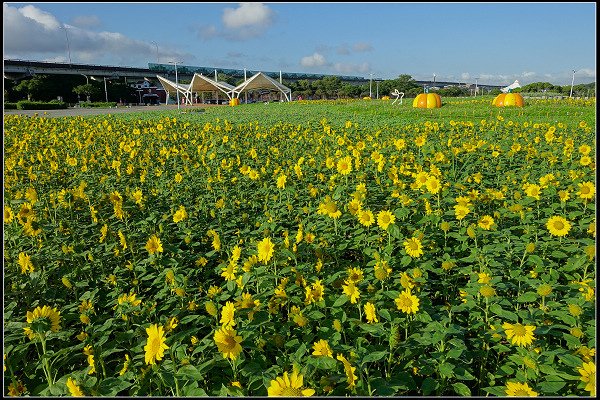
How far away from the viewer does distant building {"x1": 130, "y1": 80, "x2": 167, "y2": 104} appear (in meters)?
89.3

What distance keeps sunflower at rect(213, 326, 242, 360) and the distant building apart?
93.1 m

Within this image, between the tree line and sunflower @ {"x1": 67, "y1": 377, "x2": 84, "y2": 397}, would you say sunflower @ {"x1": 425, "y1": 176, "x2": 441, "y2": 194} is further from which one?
the tree line

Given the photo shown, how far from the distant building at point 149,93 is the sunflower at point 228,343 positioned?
93.1m

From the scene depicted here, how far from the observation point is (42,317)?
1.75 metres

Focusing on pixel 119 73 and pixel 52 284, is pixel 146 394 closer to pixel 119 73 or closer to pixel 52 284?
pixel 52 284

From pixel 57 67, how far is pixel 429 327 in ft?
290

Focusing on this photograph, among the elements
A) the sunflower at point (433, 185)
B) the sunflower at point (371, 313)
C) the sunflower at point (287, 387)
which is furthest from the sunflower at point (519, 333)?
the sunflower at point (433, 185)

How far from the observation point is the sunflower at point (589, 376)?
1.48m

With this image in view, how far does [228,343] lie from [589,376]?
1.31 m

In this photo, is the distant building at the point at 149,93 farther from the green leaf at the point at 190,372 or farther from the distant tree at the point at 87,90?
the green leaf at the point at 190,372

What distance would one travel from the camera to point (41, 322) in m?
1.70

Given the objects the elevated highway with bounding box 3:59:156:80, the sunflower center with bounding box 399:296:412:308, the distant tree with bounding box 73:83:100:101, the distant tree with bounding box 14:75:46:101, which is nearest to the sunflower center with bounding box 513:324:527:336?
the sunflower center with bounding box 399:296:412:308

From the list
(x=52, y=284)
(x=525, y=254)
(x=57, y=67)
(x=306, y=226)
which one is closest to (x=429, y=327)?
(x=525, y=254)

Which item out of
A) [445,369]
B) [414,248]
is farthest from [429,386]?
[414,248]
